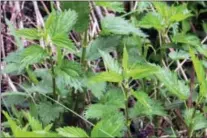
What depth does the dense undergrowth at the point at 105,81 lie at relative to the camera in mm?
970

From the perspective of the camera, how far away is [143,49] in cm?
132

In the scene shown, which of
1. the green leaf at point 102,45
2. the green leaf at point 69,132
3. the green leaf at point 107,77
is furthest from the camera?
the green leaf at point 102,45

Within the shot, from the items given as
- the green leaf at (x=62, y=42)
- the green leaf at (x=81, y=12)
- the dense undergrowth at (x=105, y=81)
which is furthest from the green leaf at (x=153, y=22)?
the green leaf at (x=62, y=42)

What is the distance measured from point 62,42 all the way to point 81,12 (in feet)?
0.49

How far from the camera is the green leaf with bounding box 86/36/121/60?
1110mm

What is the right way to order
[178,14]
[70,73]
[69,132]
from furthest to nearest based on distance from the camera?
[178,14], [70,73], [69,132]

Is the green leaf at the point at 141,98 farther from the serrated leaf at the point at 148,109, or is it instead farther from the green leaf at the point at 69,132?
the green leaf at the point at 69,132

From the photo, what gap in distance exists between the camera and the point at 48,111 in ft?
3.46

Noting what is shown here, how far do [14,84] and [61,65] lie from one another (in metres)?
0.33

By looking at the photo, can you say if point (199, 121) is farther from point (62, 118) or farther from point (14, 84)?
point (14, 84)

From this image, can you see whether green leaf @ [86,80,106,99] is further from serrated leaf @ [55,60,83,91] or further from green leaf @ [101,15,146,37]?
green leaf @ [101,15,146,37]

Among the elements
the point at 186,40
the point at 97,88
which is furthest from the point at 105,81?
the point at 186,40

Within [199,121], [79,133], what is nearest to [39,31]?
[79,133]

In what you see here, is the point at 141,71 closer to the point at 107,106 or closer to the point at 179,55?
the point at 107,106
